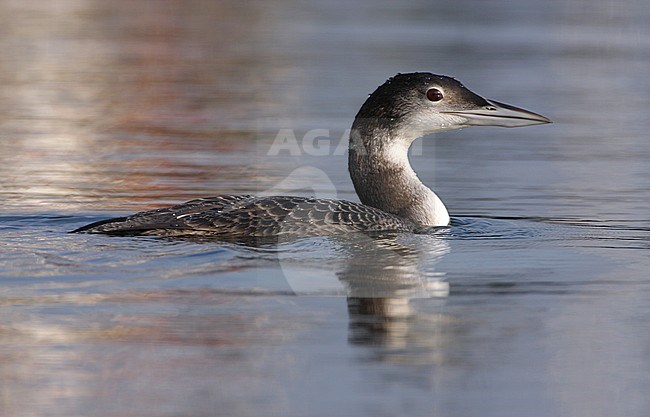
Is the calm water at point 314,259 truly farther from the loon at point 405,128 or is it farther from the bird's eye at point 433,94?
the bird's eye at point 433,94

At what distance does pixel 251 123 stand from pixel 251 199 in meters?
4.82

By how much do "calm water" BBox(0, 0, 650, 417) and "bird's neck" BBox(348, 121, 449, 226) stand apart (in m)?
0.37

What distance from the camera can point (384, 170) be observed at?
7828 millimetres

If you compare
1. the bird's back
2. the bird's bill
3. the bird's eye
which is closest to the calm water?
the bird's back

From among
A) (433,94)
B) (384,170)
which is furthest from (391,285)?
(433,94)

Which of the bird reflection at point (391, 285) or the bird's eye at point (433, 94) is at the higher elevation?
the bird's eye at point (433, 94)

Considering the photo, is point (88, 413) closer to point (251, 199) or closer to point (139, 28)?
point (251, 199)

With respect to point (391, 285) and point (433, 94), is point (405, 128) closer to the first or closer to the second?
point (433, 94)

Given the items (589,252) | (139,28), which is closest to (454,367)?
(589,252)

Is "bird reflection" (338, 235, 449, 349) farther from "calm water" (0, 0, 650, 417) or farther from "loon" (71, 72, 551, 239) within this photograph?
"loon" (71, 72, 551, 239)

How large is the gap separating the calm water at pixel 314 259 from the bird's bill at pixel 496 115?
23.0 inches

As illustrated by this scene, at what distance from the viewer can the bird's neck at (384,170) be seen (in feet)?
25.5

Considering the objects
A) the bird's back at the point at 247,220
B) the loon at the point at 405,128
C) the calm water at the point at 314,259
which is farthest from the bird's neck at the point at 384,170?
the bird's back at the point at 247,220

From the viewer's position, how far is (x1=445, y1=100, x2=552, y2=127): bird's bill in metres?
7.67
